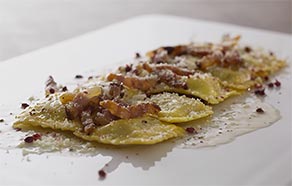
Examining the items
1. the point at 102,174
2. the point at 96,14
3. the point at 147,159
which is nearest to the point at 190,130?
the point at 147,159

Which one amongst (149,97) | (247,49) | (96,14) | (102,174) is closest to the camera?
(102,174)

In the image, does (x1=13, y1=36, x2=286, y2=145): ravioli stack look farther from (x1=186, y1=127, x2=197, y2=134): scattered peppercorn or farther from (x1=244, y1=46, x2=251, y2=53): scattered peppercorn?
(x1=244, y1=46, x2=251, y2=53): scattered peppercorn

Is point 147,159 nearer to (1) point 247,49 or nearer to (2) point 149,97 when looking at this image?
(2) point 149,97

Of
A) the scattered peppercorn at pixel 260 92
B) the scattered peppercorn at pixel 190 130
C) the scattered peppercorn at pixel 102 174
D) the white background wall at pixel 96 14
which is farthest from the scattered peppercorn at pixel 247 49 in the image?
the scattered peppercorn at pixel 102 174

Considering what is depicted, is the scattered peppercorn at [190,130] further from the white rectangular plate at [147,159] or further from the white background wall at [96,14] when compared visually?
the white background wall at [96,14]

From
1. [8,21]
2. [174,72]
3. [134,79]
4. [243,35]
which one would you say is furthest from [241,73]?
[8,21]

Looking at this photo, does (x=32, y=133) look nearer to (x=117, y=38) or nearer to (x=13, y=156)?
(x=13, y=156)

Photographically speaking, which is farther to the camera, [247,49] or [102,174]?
[247,49]
